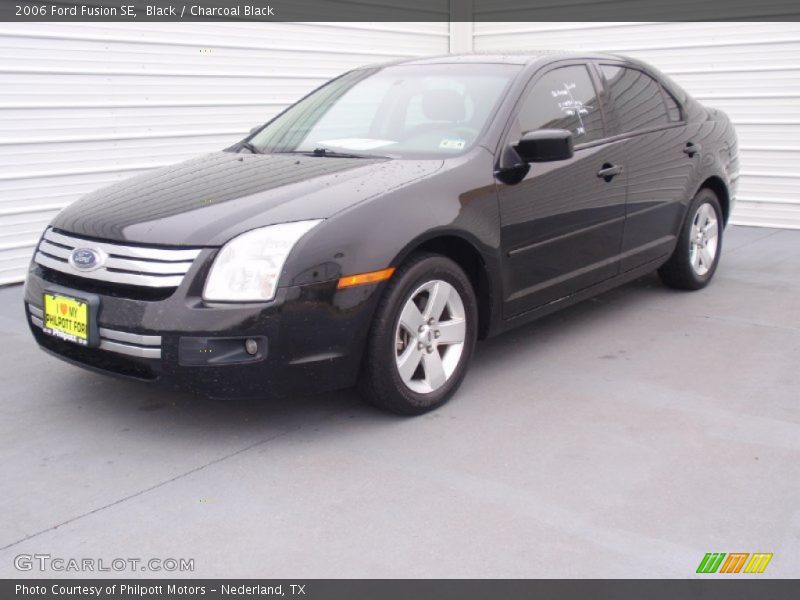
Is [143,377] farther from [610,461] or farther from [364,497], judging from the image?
[610,461]

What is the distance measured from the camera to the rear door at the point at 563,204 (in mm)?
4426

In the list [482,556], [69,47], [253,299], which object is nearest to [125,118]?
[69,47]

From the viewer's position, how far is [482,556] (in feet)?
9.39

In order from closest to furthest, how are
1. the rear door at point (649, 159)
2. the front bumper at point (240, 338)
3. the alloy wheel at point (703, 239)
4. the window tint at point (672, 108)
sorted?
the front bumper at point (240, 338), the rear door at point (649, 159), the window tint at point (672, 108), the alloy wheel at point (703, 239)

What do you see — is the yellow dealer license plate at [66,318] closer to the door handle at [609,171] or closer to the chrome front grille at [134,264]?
the chrome front grille at [134,264]

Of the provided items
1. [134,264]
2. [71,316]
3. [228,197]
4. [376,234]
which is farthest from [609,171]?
[71,316]

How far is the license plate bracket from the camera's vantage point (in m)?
3.69

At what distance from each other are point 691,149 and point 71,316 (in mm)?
3850

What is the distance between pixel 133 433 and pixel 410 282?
52.0 inches

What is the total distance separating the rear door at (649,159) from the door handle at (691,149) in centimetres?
1

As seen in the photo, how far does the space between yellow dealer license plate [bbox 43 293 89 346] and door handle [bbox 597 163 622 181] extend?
A: 8.92 feet

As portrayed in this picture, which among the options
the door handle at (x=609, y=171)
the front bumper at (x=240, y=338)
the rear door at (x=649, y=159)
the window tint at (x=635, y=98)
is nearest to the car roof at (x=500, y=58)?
the window tint at (x=635, y=98)
